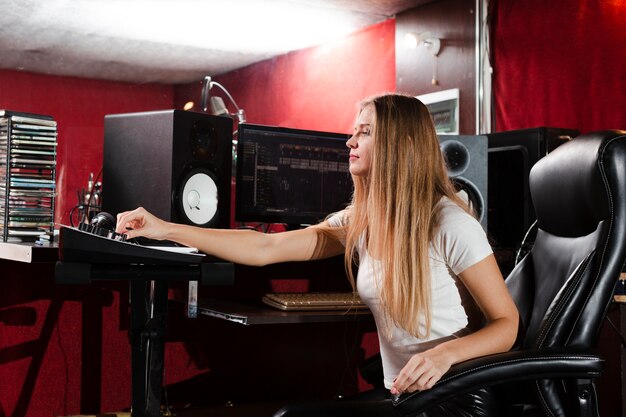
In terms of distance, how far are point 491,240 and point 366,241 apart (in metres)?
1.24

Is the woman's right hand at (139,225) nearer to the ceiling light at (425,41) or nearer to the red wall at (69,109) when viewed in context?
the red wall at (69,109)

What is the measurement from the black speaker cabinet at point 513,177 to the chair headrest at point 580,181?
1.18 meters

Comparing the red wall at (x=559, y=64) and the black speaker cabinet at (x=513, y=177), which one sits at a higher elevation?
the red wall at (x=559, y=64)

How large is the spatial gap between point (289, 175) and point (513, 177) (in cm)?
87

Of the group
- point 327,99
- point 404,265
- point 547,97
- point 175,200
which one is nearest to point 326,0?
point 327,99

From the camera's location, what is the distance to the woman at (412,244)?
1467mm

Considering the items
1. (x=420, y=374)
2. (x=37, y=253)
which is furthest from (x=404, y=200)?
(x=37, y=253)

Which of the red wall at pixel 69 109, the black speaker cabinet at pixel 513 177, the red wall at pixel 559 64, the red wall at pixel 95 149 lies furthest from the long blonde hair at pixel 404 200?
the red wall at pixel 69 109

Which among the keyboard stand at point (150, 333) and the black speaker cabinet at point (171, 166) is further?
the black speaker cabinet at point (171, 166)

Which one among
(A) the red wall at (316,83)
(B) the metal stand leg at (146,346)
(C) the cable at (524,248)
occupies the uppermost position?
(A) the red wall at (316,83)

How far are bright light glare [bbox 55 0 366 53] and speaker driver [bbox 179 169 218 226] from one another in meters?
3.08

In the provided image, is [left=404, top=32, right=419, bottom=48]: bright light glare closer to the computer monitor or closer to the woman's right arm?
the computer monitor

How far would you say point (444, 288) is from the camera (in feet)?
5.16

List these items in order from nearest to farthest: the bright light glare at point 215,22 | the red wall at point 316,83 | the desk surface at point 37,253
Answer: the desk surface at point 37,253 → the bright light glare at point 215,22 → the red wall at point 316,83
